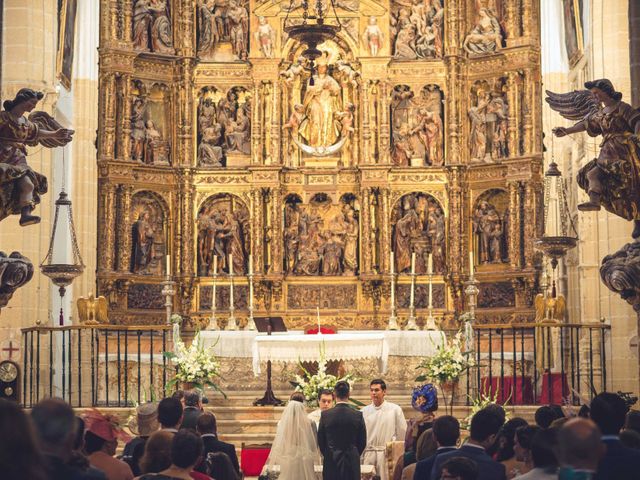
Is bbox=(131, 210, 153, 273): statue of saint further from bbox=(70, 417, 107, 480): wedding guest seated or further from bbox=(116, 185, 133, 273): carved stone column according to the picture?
bbox=(70, 417, 107, 480): wedding guest seated

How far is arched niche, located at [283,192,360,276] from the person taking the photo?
2320 cm

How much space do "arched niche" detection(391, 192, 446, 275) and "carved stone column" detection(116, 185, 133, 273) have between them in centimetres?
478

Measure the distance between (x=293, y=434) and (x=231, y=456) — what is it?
3.09 m

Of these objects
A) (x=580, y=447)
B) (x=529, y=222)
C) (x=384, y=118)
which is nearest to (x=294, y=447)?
(x=580, y=447)

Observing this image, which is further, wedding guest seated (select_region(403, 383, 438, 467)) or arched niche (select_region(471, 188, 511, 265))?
arched niche (select_region(471, 188, 511, 265))

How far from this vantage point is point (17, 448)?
171 inches

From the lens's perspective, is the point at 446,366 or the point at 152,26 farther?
the point at 152,26

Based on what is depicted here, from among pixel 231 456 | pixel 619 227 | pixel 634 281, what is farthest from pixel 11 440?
pixel 619 227

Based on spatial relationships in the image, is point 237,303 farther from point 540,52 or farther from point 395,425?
point 395,425

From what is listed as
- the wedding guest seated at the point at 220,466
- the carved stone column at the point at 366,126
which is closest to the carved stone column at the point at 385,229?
the carved stone column at the point at 366,126

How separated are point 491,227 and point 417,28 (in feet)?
13.3

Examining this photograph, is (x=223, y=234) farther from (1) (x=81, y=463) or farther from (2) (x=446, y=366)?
(1) (x=81, y=463)

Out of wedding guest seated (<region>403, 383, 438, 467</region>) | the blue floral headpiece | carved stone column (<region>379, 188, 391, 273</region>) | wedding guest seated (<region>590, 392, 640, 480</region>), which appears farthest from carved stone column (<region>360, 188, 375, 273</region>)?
wedding guest seated (<region>590, 392, 640, 480</region>)

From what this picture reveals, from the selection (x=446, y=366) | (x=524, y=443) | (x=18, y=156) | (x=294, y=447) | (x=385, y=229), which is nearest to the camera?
(x=524, y=443)
